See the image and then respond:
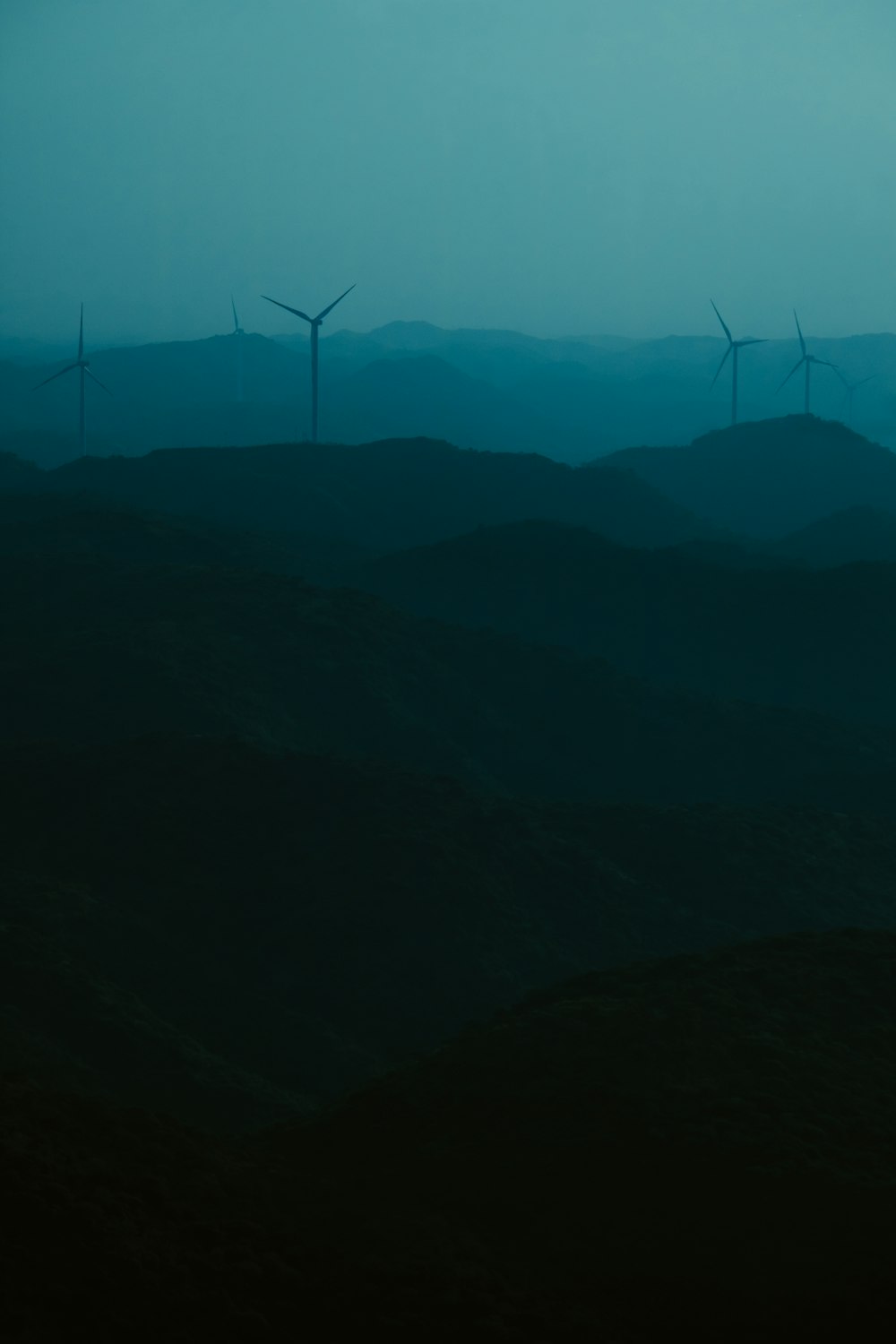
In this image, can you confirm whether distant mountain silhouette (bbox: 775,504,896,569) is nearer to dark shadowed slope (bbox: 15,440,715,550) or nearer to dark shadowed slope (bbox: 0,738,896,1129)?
dark shadowed slope (bbox: 15,440,715,550)

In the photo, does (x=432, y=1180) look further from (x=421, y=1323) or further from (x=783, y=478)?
(x=783, y=478)

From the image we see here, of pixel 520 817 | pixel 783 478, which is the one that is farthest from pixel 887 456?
pixel 520 817

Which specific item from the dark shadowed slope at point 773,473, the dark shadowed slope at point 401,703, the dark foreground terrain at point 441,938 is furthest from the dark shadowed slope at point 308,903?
the dark shadowed slope at point 773,473

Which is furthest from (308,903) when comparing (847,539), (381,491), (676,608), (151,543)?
(381,491)

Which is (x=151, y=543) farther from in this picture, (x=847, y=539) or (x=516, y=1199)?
(x=516, y=1199)

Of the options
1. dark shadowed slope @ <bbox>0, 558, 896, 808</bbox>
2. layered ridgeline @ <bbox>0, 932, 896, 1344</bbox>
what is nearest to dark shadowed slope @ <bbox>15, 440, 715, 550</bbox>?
dark shadowed slope @ <bbox>0, 558, 896, 808</bbox>

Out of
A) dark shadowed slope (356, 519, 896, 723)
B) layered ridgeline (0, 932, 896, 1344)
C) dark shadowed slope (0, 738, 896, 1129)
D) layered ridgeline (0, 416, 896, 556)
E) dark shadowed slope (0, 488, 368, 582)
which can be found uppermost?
layered ridgeline (0, 416, 896, 556)

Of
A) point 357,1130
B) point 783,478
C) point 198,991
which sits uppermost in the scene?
point 783,478
